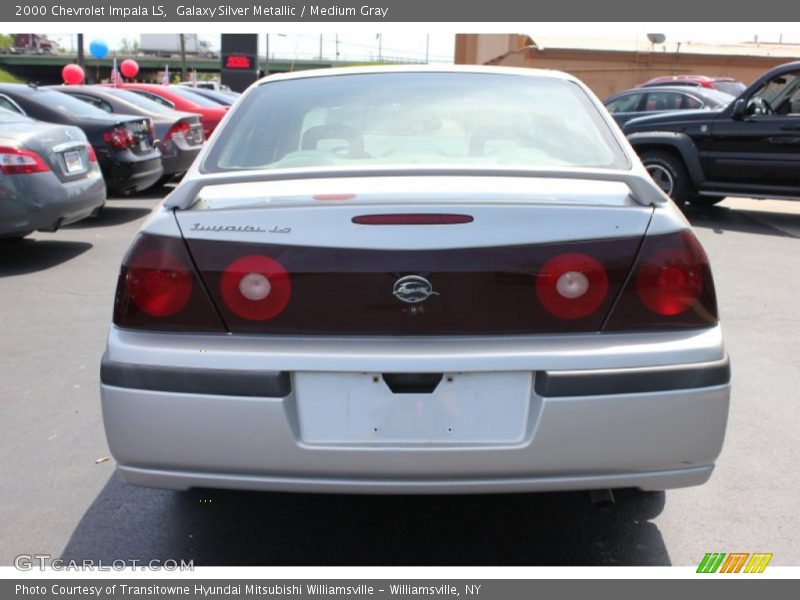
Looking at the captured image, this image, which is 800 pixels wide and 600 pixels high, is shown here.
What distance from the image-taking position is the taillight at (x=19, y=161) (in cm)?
688

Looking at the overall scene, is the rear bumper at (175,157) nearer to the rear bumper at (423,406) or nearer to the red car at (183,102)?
the red car at (183,102)

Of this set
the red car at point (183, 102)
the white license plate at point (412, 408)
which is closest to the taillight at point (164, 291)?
the white license plate at point (412, 408)

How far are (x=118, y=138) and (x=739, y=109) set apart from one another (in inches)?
273

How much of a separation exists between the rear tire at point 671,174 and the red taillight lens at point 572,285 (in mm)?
8382

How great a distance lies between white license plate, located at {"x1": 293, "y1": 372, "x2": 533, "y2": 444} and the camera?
238 cm

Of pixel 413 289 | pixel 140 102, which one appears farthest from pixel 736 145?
pixel 413 289

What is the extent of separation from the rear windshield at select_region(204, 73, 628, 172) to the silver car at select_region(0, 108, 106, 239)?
4127 mm

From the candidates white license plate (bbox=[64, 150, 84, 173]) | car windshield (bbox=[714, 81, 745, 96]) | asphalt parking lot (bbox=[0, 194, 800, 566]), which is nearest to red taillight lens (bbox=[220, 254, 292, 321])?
asphalt parking lot (bbox=[0, 194, 800, 566])

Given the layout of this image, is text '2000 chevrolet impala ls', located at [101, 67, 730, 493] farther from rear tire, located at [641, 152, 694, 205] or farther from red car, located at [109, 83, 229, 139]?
red car, located at [109, 83, 229, 139]

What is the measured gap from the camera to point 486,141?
124 inches

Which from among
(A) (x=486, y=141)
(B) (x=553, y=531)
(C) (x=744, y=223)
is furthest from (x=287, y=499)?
(C) (x=744, y=223)

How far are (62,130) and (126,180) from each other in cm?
200

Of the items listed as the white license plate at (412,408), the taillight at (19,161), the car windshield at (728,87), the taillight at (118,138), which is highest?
the car windshield at (728,87)
